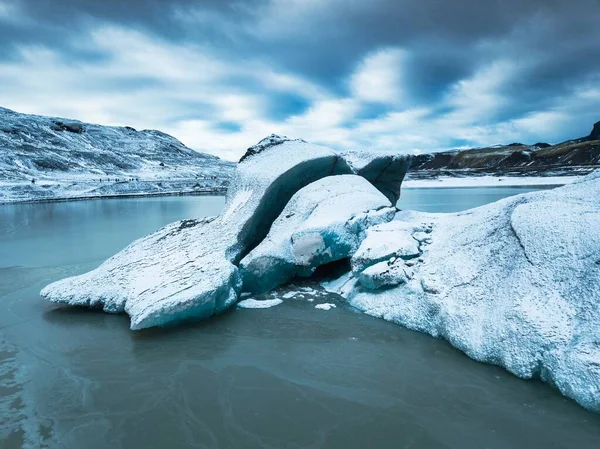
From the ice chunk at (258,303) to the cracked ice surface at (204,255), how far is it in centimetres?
19

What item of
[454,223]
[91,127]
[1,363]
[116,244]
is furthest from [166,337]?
[91,127]

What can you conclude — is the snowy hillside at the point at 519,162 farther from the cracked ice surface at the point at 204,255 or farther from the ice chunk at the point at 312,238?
the ice chunk at the point at 312,238

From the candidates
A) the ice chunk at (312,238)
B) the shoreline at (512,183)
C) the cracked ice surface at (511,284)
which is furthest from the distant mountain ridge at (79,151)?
the cracked ice surface at (511,284)

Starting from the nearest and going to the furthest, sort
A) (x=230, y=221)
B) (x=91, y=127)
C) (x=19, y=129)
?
(x=230, y=221)
(x=19, y=129)
(x=91, y=127)

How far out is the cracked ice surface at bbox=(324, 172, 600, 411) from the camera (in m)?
3.44

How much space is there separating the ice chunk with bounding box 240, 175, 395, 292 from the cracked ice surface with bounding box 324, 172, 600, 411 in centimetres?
44

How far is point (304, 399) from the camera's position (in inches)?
134

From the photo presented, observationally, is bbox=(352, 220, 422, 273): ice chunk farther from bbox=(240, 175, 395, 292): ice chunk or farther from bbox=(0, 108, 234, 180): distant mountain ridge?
bbox=(0, 108, 234, 180): distant mountain ridge

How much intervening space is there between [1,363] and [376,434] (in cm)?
407

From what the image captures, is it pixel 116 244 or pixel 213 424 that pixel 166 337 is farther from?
pixel 116 244

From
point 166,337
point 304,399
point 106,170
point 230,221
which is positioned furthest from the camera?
point 106,170

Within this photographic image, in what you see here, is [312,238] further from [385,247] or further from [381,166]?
[381,166]

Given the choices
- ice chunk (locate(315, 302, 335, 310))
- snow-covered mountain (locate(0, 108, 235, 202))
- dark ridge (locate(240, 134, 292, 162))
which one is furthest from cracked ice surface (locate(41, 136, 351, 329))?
snow-covered mountain (locate(0, 108, 235, 202))

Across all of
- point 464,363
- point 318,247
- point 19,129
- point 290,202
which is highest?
point 19,129
